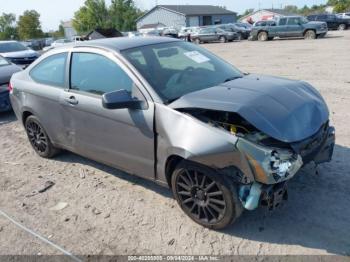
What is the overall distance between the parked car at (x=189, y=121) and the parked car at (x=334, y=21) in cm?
3568

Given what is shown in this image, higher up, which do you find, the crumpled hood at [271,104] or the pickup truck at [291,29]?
the crumpled hood at [271,104]

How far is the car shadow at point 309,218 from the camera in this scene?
3254 millimetres

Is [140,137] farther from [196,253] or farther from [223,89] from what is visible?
[196,253]

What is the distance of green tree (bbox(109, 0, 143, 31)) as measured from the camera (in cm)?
6850

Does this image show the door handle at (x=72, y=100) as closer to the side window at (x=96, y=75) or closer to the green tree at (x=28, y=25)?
the side window at (x=96, y=75)

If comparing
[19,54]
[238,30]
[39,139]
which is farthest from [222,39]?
[39,139]

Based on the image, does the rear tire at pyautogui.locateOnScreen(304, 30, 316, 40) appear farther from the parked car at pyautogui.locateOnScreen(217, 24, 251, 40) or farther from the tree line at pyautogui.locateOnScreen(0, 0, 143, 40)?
the tree line at pyautogui.locateOnScreen(0, 0, 143, 40)

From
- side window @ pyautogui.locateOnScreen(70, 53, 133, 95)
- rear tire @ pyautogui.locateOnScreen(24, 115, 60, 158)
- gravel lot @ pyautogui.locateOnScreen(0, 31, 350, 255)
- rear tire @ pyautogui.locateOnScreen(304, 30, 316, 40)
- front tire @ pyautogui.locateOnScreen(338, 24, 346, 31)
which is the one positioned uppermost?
side window @ pyautogui.locateOnScreen(70, 53, 133, 95)

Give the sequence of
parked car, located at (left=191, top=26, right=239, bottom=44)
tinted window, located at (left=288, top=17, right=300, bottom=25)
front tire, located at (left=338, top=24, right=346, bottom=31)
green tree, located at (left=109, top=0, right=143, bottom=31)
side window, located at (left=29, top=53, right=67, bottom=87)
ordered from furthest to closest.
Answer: green tree, located at (left=109, top=0, right=143, bottom=31), front tire, located at (left=338, top=24, right=346, bottom=31), parked car, located at (left=191, top=26, right=239, bottom=44), tinted window, located at (left=288, top=17, right=300, bottom=25), side window, located at (left=29, top=53, right=67, bottom=87)

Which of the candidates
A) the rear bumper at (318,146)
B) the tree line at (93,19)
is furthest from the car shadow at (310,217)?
the tree line at (93,19)

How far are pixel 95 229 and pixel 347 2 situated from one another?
74.6 m

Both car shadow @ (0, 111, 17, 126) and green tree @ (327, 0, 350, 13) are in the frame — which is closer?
car shadow @ (0, 111, 17, 126)

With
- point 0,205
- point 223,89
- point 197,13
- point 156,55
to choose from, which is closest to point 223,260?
point 223,89

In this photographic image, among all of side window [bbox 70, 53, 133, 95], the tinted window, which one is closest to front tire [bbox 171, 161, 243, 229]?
side window [bbox 70, 53, 133, 95]
